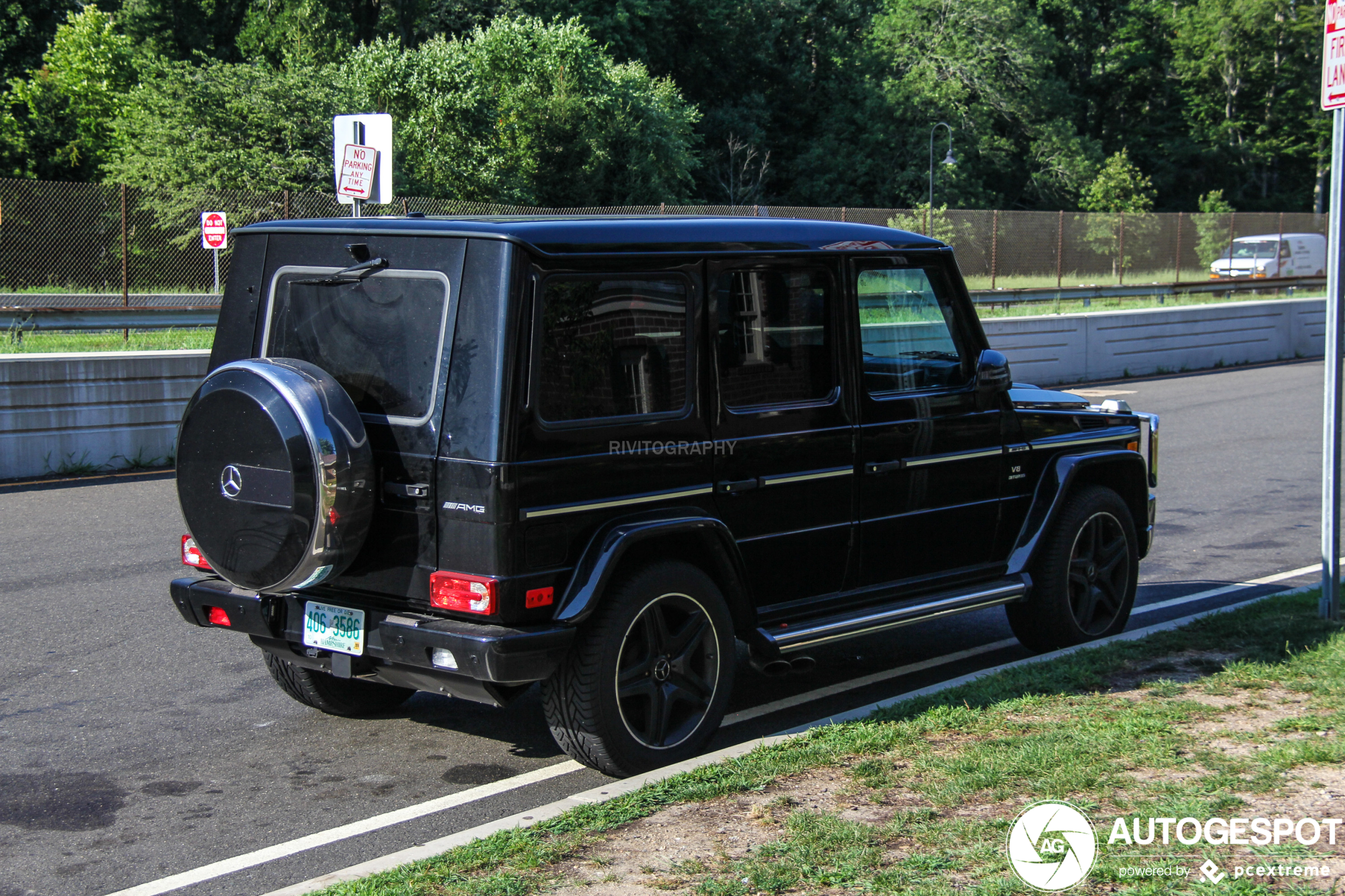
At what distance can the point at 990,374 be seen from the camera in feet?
19.8

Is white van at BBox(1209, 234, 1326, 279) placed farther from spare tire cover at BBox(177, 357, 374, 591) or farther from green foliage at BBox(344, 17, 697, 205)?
spare tire cover at BBox(177, 357, 374, 591)

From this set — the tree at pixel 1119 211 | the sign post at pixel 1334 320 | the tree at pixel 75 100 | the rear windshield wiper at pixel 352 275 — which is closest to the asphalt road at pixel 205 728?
the sign post at pixel 1334 320

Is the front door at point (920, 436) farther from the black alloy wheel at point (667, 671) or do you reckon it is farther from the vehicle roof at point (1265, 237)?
the vehicle roof at point (1265, 237)

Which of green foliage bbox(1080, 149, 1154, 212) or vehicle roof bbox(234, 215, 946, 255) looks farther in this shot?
green foliage bbox(1080, 149, 1154, 212)

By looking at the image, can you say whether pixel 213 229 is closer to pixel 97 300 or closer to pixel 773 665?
pixel 97 300

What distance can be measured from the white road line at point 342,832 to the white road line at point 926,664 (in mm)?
923

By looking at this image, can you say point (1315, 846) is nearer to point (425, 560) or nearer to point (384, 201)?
point (425, 560)

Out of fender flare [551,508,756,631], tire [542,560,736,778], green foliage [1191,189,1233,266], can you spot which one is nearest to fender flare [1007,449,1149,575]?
fender flare [551,508,756,631]

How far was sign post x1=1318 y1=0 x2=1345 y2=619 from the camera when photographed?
639cm

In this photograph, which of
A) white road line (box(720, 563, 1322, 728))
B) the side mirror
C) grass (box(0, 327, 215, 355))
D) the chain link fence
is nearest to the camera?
white road line (box(720, 563, 1322, 728))

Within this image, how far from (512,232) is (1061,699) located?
2.95 meters

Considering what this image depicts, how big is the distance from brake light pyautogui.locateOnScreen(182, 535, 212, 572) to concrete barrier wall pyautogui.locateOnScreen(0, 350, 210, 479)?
6.36m

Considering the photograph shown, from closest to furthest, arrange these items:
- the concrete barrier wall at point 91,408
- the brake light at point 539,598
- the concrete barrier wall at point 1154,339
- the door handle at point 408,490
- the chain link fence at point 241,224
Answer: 1. the brake light at point 539,598
2. the door handle at point 408,490
3. the concrete barrier wall at point 91,408
4. the chain link fence at point 241,224
5. the concrete barrier wall at point 1154,339

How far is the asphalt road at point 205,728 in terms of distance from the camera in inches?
169
